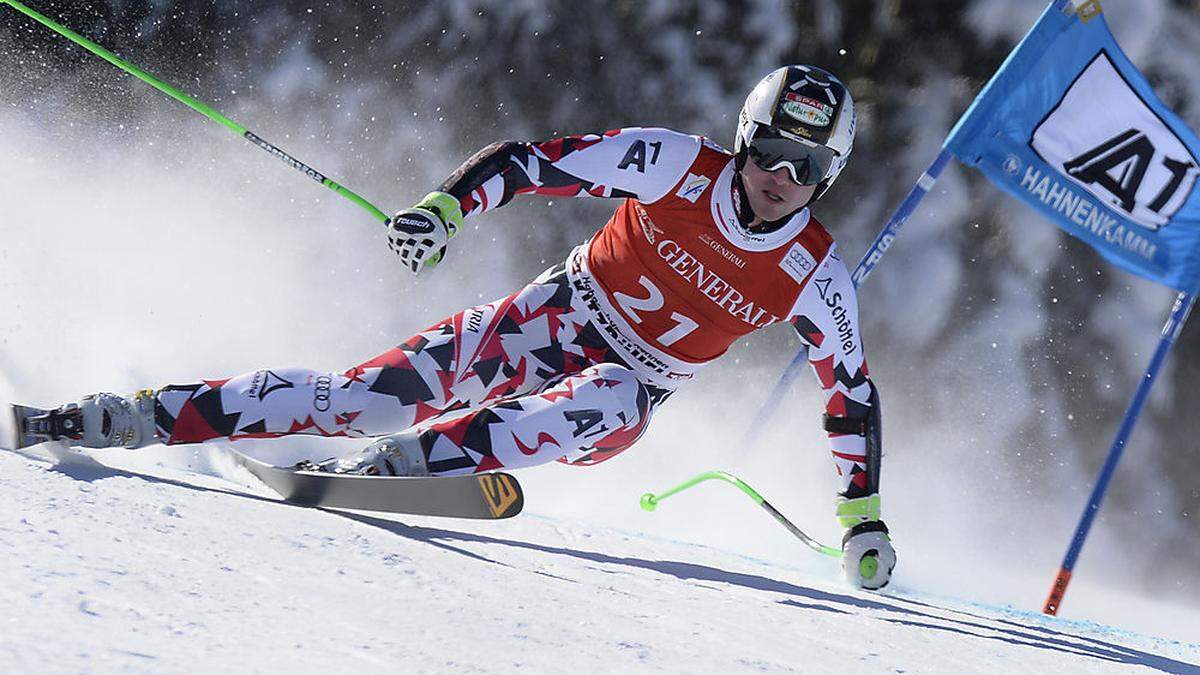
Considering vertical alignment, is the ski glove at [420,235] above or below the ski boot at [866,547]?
above

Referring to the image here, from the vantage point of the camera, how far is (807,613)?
8.14 feet

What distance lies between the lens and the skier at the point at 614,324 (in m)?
2.86

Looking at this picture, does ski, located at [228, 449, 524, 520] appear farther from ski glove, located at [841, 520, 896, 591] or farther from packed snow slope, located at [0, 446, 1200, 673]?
ski glove, located at [841, 520, 896, 591]

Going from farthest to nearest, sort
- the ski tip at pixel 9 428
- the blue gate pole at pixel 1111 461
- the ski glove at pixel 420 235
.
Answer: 1. the blue gate pole at pixel 1111 461
2. the ski glove at pixel 420 235
3. the ski tip at pixel 9 428

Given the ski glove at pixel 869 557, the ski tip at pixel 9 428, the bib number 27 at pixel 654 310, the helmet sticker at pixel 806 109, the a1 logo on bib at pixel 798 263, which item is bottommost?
the ski glove at pixel 869 557

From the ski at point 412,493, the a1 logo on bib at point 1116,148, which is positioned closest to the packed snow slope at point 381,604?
the ski at point 412,493

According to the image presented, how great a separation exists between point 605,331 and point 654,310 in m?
0.16

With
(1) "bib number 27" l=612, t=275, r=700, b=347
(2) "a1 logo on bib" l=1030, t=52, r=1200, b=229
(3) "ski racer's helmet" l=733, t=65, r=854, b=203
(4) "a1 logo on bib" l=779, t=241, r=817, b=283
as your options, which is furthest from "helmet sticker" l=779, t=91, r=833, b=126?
(2) "a1 logo on bib" l=1030, t=52, r=1200, b=229

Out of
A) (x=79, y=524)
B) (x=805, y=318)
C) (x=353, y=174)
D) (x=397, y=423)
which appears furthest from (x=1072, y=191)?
(x=353, y=174)

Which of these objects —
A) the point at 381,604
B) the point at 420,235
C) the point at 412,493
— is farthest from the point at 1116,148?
the point at 381,604

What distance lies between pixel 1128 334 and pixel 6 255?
Answer: 19.7 feet

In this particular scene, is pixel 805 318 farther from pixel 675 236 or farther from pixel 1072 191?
pixel 1072 191

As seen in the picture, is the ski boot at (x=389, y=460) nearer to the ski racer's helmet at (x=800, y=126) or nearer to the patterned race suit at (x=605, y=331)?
the patterned race suit at (x=605, y=331)

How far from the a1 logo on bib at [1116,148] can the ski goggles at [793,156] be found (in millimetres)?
1712
